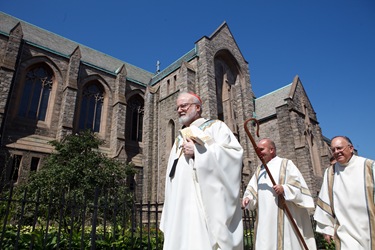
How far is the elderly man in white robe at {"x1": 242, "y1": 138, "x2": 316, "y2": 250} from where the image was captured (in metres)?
3.40

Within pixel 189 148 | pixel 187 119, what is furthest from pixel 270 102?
pixel 189 148

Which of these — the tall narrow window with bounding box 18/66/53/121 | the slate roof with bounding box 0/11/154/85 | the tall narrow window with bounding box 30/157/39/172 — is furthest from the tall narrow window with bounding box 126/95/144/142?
the tall narrow window with bounding box 30/157/39/172

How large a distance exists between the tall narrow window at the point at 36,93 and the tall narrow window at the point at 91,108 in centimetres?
254

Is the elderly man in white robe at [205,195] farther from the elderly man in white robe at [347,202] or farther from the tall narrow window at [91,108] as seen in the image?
the tall narrow window at [91,108]

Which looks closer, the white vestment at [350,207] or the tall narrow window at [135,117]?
the white vestment at [350,207]

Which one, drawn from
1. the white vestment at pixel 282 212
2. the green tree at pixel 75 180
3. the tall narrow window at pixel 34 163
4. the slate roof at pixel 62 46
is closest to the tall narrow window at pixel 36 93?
the slate roof at pixel 62 46

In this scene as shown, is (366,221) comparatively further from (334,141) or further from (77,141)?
(77,141)

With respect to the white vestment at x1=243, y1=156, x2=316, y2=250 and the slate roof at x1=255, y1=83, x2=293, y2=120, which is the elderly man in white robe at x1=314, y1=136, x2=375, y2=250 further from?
the slate roof at x1=255, y1=83, x2=293, y2=120

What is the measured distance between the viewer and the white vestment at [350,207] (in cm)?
305

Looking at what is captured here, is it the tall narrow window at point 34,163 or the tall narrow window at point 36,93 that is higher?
the tall narrow window at point 36,93

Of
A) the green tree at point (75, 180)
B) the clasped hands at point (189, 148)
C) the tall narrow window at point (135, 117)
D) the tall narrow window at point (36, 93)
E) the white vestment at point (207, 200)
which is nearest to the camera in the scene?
the white vestment at point (207, 200)

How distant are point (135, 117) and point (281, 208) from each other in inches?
755

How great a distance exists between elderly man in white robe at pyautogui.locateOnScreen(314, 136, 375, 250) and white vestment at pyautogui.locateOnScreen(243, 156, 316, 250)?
230 mm

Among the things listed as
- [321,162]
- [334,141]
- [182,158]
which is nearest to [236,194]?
[182,158]
